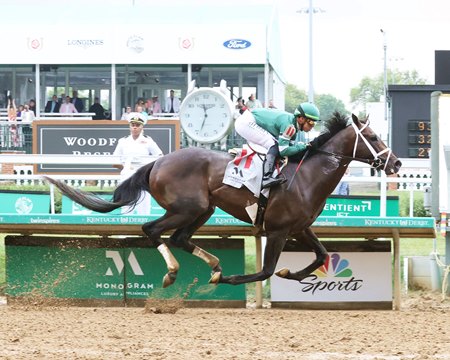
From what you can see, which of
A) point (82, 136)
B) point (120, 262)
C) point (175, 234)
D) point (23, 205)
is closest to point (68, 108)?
point (82, 136)

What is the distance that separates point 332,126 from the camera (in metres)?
9.73

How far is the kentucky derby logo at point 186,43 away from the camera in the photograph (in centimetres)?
2814

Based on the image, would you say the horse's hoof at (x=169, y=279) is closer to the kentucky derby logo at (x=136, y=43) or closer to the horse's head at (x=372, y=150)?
the horse's head at (x=372, y=150)

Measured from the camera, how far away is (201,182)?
9508 millimetres

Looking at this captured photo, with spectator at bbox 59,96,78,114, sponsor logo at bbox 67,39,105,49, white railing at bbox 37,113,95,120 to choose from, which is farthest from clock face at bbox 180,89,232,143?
sponsor logo at bbox 67,39,105,49

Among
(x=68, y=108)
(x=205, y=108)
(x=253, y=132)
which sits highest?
(x=68, y=108)

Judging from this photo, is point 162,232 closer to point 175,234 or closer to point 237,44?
point 175,234

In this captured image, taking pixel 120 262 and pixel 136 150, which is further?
pixel 136 150

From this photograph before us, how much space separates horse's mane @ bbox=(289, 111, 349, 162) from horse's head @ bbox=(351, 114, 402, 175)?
0.15 metres

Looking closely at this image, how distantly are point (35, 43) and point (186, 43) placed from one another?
400 centimetres

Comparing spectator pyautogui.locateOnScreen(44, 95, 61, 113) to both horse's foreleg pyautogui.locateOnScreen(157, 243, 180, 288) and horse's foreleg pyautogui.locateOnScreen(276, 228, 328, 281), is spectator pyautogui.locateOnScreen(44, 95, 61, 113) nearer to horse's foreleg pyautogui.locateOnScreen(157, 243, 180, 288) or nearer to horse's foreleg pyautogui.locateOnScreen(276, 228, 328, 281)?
horse's foreleg pyautogui.locateOnScreen(157, 243, 180, 288)

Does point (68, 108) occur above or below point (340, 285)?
above

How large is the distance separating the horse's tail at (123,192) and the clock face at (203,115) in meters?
5.25

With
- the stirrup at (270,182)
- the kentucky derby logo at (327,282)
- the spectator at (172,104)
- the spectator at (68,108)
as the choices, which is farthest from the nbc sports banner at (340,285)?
the spectator at (68,108)
